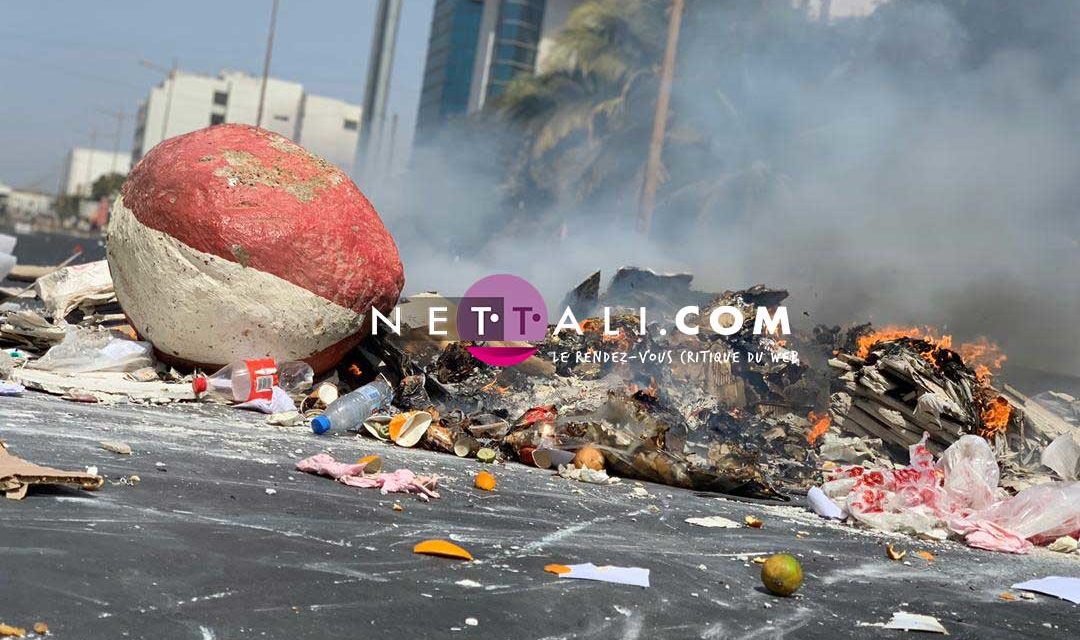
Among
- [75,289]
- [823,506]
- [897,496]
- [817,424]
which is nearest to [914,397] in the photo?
[817,424]

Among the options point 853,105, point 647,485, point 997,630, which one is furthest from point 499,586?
point 853,105

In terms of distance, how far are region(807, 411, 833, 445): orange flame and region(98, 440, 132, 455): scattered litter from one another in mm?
4757

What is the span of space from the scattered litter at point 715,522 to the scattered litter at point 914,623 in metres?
1.43

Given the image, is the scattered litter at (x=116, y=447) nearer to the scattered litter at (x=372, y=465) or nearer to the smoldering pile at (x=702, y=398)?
the scattered litter at (x=372, y=465)

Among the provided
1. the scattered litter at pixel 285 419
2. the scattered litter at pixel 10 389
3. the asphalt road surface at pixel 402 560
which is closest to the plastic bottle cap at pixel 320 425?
the scattered litter at pixel 285 419

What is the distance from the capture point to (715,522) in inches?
232

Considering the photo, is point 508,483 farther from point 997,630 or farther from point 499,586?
point 997,630

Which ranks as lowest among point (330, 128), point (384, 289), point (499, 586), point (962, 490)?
point (499, 586)

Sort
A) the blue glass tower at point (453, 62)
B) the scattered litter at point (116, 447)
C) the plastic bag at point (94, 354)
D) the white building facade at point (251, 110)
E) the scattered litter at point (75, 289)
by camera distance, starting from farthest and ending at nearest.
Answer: the white building facade at point (251, 110) → the blue glass tower at point (453, 62) → the scattered litter at point (75, 289) → the plastic bag at point (94, 354) → the scattered litter at point (116, 447)

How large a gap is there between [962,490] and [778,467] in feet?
4.66

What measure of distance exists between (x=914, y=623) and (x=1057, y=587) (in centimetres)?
123

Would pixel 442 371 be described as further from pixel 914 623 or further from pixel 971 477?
pixel 914 623

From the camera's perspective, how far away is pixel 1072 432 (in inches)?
345

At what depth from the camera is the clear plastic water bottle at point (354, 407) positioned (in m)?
7.31
